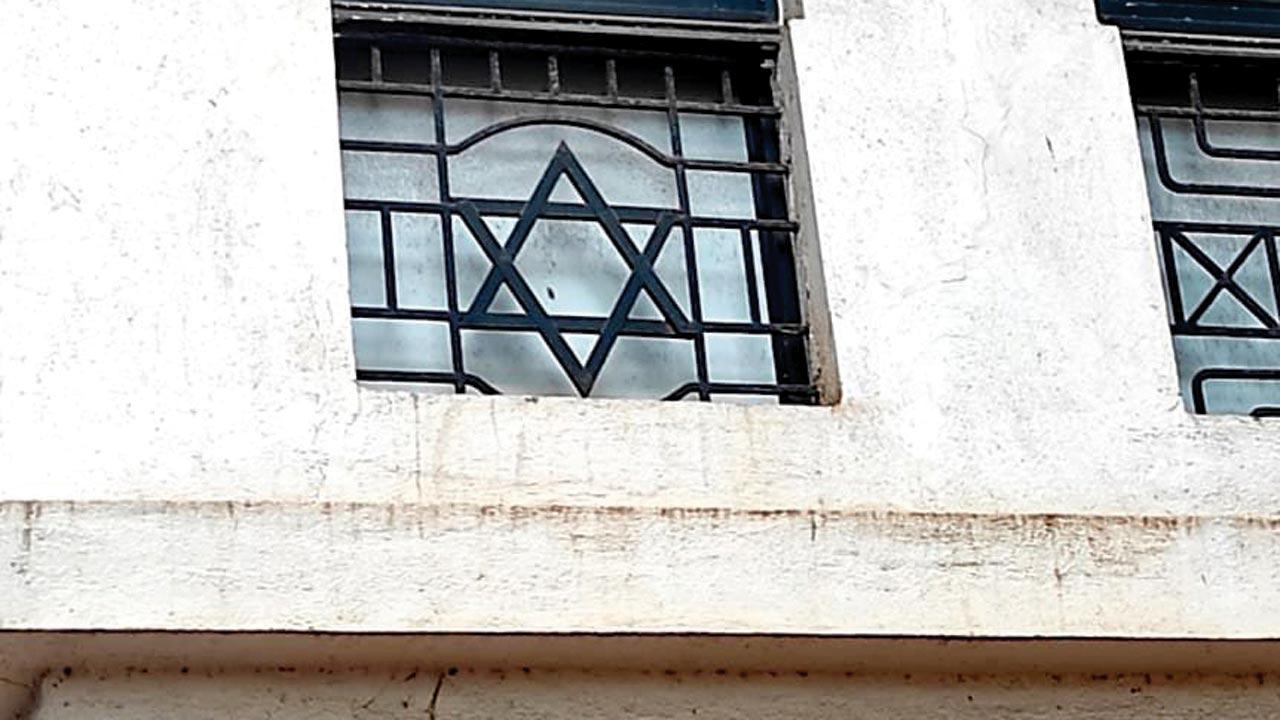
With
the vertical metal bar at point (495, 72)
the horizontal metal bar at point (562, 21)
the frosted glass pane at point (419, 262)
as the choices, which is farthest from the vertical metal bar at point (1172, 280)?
the frosted glass pane at point (419, 262)

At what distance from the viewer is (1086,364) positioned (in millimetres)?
5137

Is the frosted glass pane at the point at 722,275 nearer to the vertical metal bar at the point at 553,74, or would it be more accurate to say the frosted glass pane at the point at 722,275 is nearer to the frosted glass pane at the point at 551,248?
the frosted glass pane at the point at 551,248

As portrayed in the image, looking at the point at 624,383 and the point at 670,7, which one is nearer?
the point at 624,383

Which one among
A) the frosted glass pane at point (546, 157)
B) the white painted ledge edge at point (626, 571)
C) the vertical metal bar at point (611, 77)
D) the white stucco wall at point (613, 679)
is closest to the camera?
the white painted ledge edge at point (626, 571)

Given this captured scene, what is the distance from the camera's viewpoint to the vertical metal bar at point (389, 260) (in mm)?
5090

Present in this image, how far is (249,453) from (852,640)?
3.59 feet

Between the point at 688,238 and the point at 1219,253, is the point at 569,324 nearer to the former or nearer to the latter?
the point at 688,238

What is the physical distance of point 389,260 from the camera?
5.12 metres

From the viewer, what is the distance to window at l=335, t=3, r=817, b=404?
511cm

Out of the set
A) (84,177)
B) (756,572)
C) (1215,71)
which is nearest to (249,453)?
(84,177)

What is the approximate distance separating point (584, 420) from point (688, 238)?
596mm

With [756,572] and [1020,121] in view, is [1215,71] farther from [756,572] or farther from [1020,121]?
[756,572]

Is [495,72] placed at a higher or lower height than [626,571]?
higher

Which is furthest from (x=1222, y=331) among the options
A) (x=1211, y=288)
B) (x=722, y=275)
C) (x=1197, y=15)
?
(x=722, y=275)
